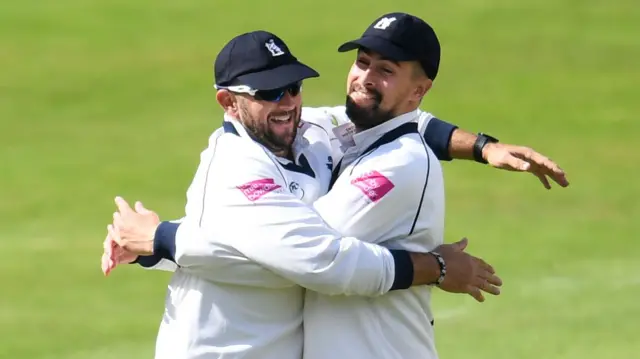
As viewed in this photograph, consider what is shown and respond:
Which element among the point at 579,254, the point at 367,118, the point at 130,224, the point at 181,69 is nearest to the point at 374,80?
the point at 367,118

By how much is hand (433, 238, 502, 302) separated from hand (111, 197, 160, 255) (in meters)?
1.11

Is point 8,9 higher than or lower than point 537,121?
higher

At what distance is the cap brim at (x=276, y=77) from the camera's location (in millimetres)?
4961

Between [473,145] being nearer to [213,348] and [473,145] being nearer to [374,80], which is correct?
[374,80]

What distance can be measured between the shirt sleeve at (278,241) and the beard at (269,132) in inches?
3.4

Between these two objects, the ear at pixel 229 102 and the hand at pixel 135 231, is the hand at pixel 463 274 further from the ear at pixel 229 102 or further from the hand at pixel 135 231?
the hand at pixel 135 231

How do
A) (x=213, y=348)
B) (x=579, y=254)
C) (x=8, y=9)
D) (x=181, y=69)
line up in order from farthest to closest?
(x=8, y=9), (x=181, y=69), (x=579, y=254), (x=213, y=348)

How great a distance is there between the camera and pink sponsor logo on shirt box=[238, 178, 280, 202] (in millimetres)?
4824

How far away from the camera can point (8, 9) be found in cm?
1839

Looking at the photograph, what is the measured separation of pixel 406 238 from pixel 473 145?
93 centimetres

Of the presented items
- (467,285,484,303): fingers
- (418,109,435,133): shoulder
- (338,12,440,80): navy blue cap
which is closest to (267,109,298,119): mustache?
(338,12,440,80): navy blue cap

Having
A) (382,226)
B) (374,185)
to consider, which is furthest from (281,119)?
(382,226)

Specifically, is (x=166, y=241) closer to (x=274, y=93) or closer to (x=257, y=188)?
(x=257, y=188)

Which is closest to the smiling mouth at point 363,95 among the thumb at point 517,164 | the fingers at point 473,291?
the thumb at point 517,164
